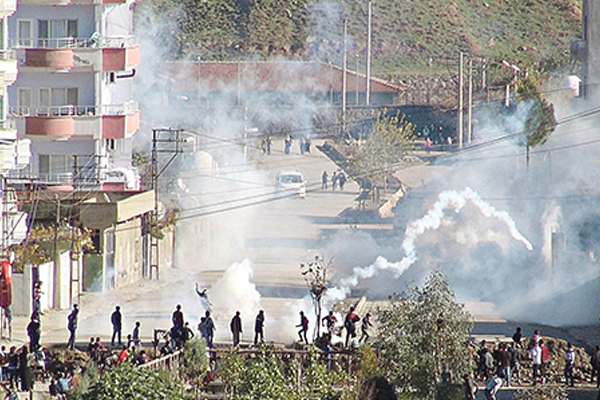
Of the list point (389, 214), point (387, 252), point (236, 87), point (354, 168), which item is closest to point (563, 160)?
point (389, 214)

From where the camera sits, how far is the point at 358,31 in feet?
450

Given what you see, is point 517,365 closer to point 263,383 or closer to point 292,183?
Result: point 263,383

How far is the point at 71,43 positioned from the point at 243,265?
28.8 ft

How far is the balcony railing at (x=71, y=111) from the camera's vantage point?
5338cm

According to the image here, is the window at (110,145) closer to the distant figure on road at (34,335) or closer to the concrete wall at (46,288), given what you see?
the concrete wall at (46,288)

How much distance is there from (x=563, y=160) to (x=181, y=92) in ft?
128

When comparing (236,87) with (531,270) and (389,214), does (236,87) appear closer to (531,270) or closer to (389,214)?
(389,214)

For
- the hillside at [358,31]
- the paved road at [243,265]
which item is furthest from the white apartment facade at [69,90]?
the hillside at [358,31]

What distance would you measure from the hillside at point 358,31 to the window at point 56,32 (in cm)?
7018

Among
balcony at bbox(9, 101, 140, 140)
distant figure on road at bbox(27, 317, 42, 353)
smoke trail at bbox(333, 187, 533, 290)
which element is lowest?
distant figure on road at bbox(27, 317, 42, 353)

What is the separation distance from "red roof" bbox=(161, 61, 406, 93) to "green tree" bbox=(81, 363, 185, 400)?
78.6 m

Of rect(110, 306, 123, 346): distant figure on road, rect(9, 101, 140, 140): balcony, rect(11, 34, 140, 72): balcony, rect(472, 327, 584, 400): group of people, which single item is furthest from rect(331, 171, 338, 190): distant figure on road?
rect(472, 327, 584, 400): group of people

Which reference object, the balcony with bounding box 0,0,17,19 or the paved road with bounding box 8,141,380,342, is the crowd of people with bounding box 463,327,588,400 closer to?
the paved road with bounding box 8,141,380,342

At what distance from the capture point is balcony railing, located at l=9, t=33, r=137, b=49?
53250mm
